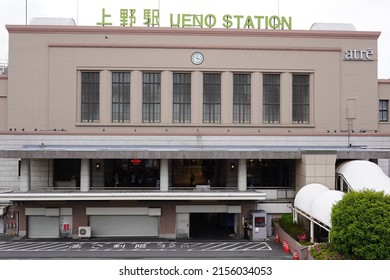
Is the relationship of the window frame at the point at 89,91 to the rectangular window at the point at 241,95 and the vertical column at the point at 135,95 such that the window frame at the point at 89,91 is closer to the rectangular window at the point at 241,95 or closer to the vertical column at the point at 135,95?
the vertical column at the point at 135,95

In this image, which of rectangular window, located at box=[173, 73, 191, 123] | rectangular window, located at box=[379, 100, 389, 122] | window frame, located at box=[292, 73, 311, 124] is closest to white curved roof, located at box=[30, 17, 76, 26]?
rectangular window, located at box=[173, 73, 191, 123]

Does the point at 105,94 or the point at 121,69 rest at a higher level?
the point at 121,69

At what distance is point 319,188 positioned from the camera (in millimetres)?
35125

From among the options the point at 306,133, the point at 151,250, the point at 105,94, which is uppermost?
the point at 105,94

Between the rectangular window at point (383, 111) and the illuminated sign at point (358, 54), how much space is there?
5830 mm

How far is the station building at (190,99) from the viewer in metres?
42.3

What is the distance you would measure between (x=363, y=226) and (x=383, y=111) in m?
28.6

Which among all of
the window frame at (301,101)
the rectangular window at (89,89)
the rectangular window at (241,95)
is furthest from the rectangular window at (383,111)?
the rectangular window at (89,89)

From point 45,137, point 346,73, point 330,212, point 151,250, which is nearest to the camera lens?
point 330,212

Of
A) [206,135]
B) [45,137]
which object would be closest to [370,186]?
[206,135]

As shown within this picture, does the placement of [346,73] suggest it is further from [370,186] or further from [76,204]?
[76,204]

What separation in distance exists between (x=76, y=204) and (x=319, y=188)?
887 inches

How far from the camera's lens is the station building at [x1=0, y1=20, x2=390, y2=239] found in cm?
4228

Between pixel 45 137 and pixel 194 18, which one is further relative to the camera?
pixel 194 18
